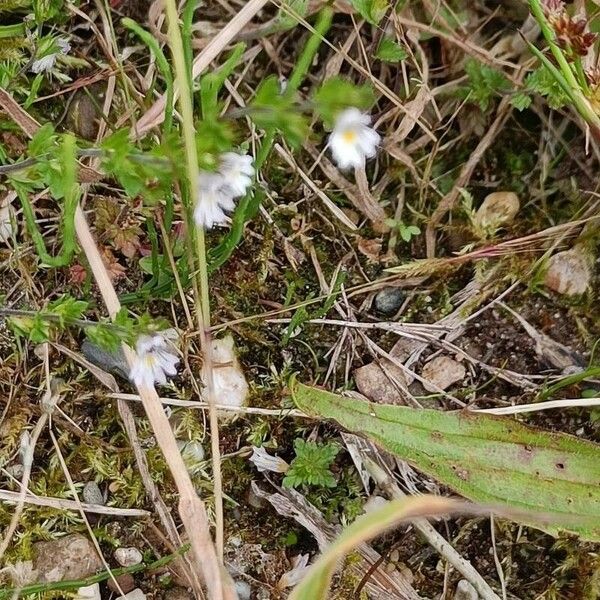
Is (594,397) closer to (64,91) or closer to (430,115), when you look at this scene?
(430,115)

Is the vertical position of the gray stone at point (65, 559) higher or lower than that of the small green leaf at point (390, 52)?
lower

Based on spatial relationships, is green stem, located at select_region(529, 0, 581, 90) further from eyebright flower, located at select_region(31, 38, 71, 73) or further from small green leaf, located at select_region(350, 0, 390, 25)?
eyebright flower, located at select_region(31, 38, 71, 73)

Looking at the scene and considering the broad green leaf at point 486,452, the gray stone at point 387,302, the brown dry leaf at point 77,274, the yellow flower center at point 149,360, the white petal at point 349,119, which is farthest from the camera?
the gray stone at point 387,302

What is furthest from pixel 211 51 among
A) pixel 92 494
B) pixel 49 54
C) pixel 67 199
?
pixel 92 494

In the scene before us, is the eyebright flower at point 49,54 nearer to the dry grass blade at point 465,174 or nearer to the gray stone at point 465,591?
the dry grass blade at point 465,174

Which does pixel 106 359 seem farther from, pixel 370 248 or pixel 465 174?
pixel 465 174

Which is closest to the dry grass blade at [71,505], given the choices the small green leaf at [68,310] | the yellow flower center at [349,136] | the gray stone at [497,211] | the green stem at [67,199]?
the small green leaf at [68,310]
